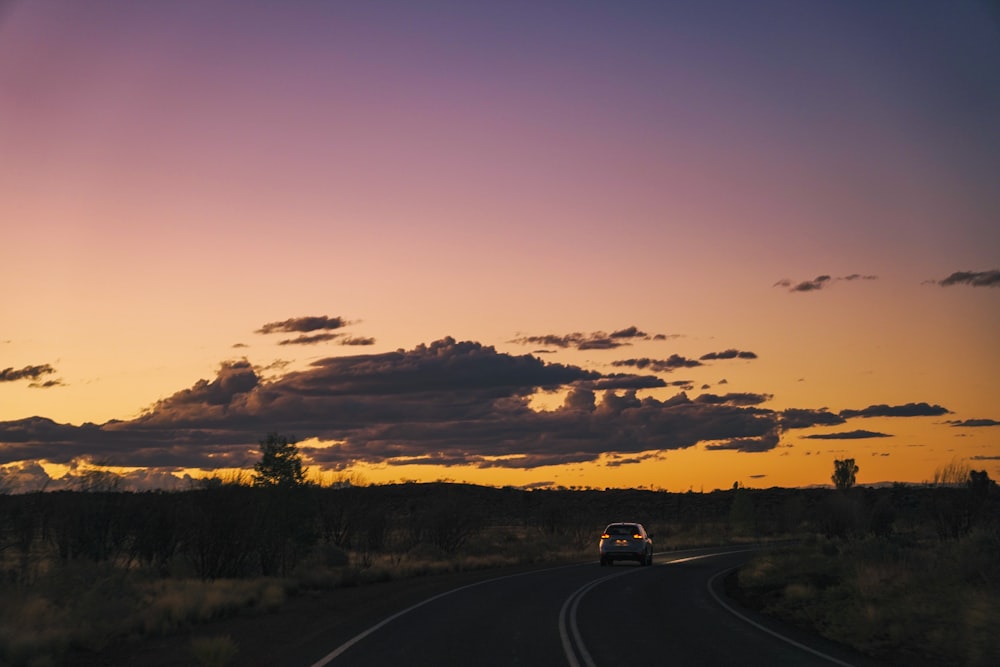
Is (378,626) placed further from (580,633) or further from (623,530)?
(623,530)

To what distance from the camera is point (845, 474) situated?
86188 millimetres

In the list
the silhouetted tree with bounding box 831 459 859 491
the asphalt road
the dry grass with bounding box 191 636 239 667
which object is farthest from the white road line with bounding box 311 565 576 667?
the silhouetted tree with bounding box 831 459 859 491

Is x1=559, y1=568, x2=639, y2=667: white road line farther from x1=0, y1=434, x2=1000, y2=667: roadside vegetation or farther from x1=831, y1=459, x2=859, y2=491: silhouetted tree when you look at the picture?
x1=831, y1=459, x2=859, y2=491: silhouetted tree

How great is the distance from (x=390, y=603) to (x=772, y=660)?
12.2m

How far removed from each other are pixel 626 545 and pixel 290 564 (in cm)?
1460

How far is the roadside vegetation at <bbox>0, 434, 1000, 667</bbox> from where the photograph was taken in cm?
1741

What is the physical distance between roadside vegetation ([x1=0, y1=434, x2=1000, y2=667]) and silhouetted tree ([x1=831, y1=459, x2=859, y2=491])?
25672 millimetres

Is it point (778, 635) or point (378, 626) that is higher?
point (778, 635)

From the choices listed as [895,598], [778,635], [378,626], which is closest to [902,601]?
[895,598]

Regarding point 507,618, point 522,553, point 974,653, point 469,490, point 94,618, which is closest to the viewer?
point 974,653

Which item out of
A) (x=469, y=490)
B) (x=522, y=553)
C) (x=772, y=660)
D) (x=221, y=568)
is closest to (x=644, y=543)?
(x=522, y=553)

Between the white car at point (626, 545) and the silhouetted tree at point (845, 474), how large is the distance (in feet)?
157

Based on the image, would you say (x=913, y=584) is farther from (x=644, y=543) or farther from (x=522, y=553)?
(x=522, y=553)

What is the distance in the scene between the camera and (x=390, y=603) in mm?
25203
